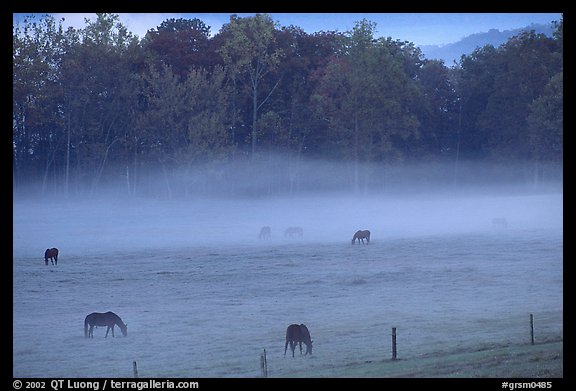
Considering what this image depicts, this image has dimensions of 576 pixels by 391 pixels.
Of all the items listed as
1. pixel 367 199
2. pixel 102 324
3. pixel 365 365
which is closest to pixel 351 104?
pixel 367 199

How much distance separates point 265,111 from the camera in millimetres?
34719

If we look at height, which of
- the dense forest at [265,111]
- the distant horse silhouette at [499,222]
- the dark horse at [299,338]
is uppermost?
the dense forest at [265,111]

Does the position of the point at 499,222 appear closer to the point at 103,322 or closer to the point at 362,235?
the point at 362,235

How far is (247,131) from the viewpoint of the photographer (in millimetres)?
34438

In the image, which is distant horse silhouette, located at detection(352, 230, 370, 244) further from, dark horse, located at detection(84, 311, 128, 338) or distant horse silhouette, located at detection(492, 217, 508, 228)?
dark horse, located at detection(84, 311, 128, 338)

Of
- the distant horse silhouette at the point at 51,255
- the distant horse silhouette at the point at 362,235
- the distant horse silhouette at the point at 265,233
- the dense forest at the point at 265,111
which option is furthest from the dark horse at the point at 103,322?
the distant horse silhouette at the point at 265,233

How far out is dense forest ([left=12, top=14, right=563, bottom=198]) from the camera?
25.2m

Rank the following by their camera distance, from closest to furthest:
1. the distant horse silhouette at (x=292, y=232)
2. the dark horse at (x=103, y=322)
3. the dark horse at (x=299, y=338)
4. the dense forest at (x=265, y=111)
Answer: the dark horse at (x=299, y=338) → the dark horse at (x=103, y=322) → the dense forest at (x=265, y=111) → the distant horse silhouette at (x=292, y=232)

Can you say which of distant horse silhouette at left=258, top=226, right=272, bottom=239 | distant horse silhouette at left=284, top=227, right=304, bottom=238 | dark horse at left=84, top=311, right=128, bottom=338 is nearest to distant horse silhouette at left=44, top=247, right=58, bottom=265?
dark horse at left=84, top=311, right=128, bottom=338

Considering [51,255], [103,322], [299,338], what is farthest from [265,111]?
[299,338]

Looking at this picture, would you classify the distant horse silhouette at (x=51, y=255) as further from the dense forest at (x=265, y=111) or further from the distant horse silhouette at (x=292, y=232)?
the distant horse silhouette at (x=292, y=232)

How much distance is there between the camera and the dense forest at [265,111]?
82.7 feet

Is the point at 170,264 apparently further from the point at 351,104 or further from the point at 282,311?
the point at 351,104
